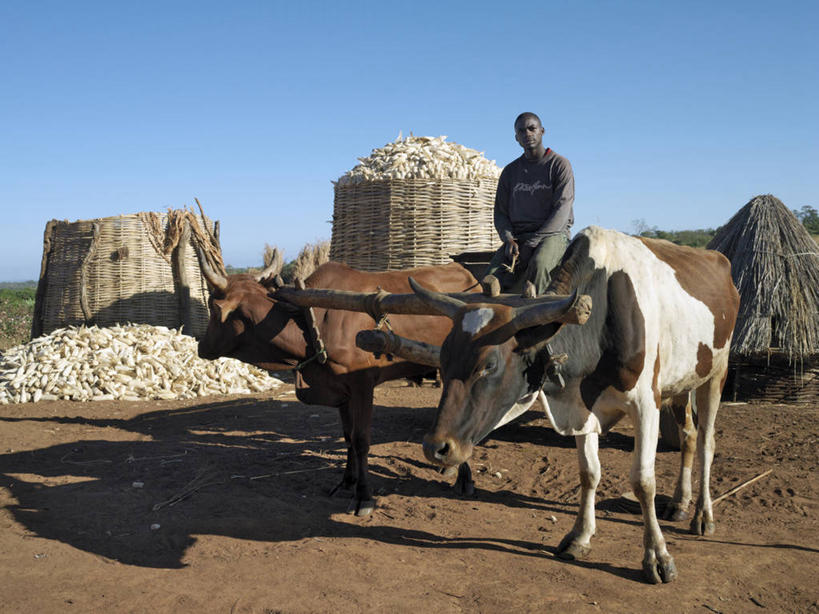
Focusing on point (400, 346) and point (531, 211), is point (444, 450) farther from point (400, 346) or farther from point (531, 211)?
point (531, 211)

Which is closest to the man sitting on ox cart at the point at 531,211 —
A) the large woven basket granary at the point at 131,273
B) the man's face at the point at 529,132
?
the man's face at the point at 529,132

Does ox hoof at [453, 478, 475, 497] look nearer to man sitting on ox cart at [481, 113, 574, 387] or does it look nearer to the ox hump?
man sitting on ox cart at [481, 113, 574, 387]

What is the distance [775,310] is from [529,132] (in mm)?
5635

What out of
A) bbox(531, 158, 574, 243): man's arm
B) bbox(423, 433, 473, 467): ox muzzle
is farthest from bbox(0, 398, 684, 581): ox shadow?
bbox(531, 158, 574, 243): man's arm

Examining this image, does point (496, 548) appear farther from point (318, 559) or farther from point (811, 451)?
point (811, 451)

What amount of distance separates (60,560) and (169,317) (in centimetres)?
827

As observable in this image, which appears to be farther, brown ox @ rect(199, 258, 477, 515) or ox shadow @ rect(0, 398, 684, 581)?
brown ox @ rect(199, 258, 477, 515)

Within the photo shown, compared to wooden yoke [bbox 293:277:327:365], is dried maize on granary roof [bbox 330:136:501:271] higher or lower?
higher

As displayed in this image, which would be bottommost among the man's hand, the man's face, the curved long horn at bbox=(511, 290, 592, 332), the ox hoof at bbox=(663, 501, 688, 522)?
the ox hoof at bbox=(663, 501, 688, 522)

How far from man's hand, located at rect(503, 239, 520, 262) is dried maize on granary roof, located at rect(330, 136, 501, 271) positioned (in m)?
5.21

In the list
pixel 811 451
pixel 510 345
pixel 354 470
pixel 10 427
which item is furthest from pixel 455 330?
pixel 10 427

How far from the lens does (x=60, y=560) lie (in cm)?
428

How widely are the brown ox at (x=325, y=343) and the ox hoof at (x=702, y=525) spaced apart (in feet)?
6.13

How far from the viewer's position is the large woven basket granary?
39.3 feet
